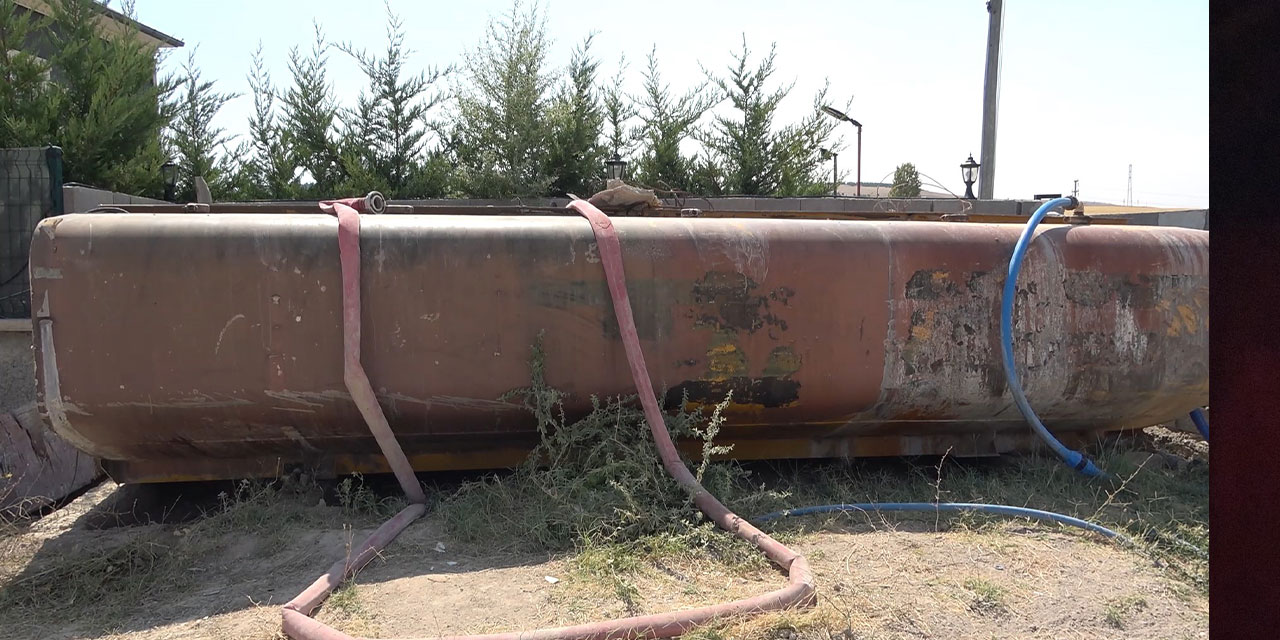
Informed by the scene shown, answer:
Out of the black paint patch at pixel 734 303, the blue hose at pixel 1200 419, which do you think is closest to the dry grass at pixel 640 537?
the black paint patch at pixel 734 303

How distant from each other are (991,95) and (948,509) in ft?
27.4

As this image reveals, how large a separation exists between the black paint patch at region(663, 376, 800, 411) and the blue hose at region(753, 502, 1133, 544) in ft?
1.66

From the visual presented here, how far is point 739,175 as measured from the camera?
12.8 m

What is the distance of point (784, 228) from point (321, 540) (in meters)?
2.26

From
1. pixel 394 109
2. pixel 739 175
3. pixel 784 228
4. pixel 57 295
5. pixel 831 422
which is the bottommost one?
pixel 831 422

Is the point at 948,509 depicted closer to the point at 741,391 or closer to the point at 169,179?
the point at 741,391

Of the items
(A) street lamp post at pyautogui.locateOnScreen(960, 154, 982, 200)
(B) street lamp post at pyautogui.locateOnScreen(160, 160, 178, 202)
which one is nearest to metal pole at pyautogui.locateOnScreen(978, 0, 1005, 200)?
(A) street lamp post at pyautogui.locateOnScreen(960, 154, 982, 200)

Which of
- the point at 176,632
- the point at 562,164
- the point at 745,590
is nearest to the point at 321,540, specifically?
the point at 176,632

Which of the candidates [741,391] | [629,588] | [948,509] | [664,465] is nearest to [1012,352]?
[948,509]

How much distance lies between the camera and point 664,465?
3.38m

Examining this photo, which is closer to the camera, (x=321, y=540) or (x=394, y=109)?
(x=321, y=540)

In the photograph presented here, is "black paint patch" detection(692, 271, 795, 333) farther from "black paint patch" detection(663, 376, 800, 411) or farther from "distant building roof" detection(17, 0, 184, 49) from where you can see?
"distant building roof" detection(17, 0, 184, 49)
